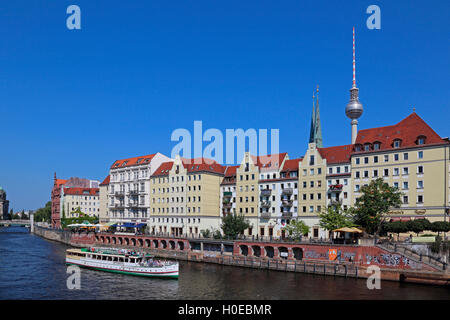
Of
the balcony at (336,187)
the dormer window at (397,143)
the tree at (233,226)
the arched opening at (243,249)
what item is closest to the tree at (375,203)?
the dormer window at (397,143)

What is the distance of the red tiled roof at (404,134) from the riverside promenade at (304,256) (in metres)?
25.8

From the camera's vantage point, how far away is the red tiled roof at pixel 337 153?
97.0 m

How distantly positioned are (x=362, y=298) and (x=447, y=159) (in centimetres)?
3894

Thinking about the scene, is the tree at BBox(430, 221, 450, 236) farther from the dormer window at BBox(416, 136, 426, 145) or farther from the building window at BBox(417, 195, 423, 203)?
the dormer window at BBox(416, 136, 426, 145)

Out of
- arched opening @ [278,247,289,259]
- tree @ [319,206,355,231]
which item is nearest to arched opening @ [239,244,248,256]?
arched opening @ [278,247,289,259]

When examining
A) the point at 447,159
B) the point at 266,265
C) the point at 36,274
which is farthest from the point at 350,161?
the point at 36,274

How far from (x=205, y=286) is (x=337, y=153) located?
161 feet

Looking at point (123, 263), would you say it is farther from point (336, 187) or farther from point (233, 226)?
point (336, 187)

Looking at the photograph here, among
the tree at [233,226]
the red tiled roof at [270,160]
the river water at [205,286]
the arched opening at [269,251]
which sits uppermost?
the red tiled roof at [270,160]

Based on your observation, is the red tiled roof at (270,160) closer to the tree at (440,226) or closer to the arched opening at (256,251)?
the arched opening at (256,251)

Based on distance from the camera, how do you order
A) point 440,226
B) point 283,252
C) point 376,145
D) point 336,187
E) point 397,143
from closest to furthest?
point 440,226, point 283,252, point 397,143, point 376,145, point 336,187

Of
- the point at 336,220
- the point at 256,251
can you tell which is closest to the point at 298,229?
the point at 336,220

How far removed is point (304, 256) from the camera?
82.6 metres
